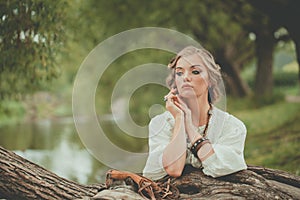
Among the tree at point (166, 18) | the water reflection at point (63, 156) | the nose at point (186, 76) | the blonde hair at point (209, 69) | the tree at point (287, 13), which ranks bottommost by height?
the nose at point (186, 76)

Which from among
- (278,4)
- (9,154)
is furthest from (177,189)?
(278,4)

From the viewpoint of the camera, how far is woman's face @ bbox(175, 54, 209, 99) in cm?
328

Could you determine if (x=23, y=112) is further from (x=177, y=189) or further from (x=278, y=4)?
(x=177, y=189)

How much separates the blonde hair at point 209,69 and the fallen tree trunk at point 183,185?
1.85ft

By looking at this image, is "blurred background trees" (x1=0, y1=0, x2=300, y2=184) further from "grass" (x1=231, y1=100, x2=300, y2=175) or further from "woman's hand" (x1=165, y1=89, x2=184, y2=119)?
"woman's hand" (x1=165, y1=89, x2=184, y2=119)

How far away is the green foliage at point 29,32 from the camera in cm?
544

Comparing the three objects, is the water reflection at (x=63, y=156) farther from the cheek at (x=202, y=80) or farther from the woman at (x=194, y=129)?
the cheek at (x=202, y=80)

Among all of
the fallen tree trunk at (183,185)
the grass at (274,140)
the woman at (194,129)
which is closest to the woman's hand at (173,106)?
the woman at (194,129)

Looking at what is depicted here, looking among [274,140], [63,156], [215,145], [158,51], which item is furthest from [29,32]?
[158,51]

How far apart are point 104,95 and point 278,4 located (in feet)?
53.3

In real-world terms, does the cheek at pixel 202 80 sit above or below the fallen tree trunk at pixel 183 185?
above

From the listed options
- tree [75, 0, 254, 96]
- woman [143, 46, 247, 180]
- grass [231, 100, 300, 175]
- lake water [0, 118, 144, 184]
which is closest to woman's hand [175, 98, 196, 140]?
woman [143, 46, 247, 180]

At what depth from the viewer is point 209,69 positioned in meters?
3.32

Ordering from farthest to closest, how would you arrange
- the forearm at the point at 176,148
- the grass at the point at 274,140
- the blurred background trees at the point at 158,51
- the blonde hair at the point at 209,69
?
the grass at the point at 274,140
the blurred background trees at the point at 158,51
the blonde hair at the point at 209,69
the forearm at the point at 176,148
